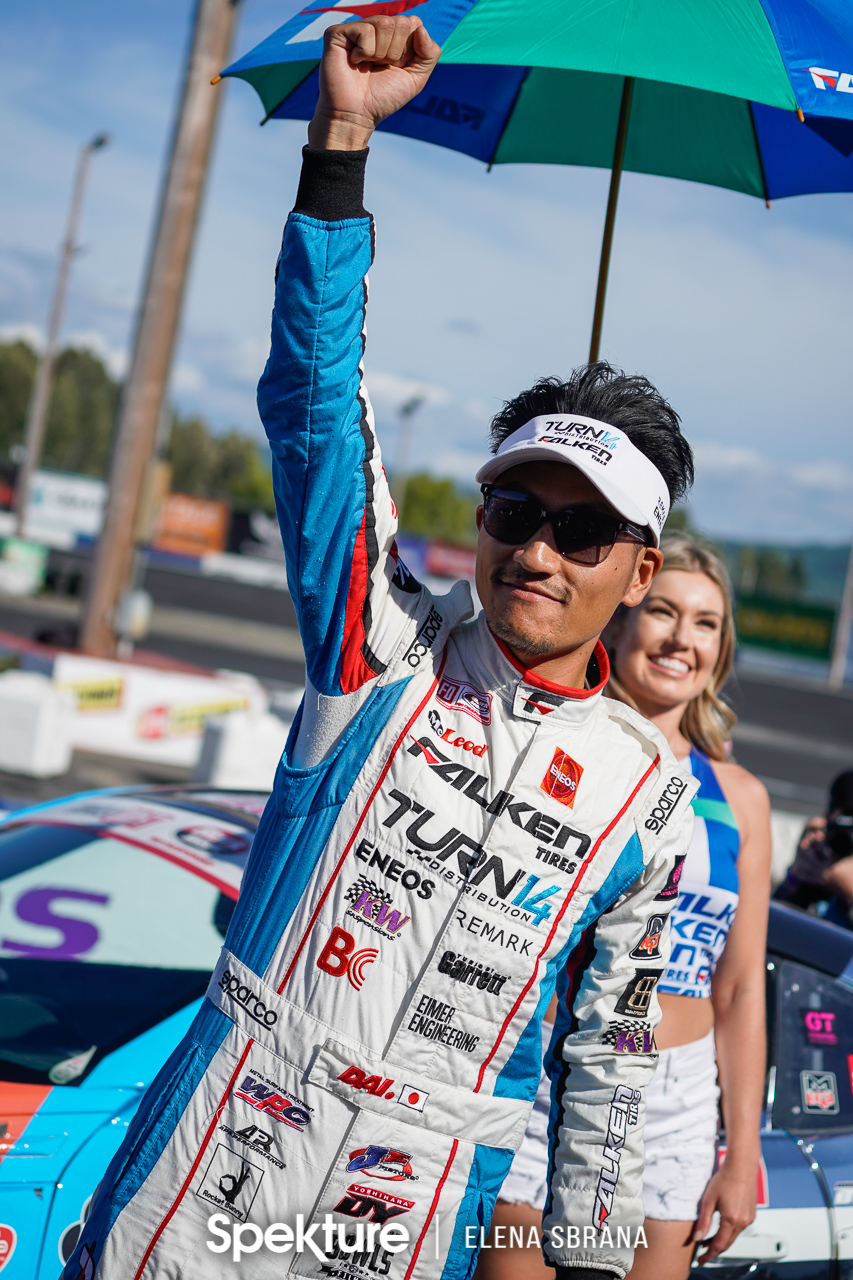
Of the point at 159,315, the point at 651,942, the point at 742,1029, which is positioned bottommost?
the point at 742,1029

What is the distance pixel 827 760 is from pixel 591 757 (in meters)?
17.1

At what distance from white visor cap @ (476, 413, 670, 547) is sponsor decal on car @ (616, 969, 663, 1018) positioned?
660 mm

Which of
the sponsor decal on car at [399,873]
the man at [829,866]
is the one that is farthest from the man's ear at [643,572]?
the man at [829,866]

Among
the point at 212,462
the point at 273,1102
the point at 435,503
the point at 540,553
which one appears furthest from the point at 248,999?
the point at 212,462

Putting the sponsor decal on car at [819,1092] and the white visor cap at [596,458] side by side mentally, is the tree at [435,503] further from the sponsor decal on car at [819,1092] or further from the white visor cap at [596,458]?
the white visor cap at [596,458]

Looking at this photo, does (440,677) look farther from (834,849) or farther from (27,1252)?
(834,849)

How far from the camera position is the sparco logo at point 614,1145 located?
157 centimetres

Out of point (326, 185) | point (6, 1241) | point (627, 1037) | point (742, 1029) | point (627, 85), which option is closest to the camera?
point (326, 185)

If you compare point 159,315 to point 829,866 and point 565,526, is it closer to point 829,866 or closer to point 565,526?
point 829,866

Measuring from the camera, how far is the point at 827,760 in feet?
57.2

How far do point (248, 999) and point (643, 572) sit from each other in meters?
0.86

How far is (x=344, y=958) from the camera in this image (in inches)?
56.0

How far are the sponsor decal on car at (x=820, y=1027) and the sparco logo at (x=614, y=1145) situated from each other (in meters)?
1.34

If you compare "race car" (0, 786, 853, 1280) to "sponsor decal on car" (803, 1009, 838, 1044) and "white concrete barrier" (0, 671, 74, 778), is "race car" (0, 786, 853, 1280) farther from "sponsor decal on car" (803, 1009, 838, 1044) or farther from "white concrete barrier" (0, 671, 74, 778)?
"white concrete barrier" (0, 671, 74, 778)
